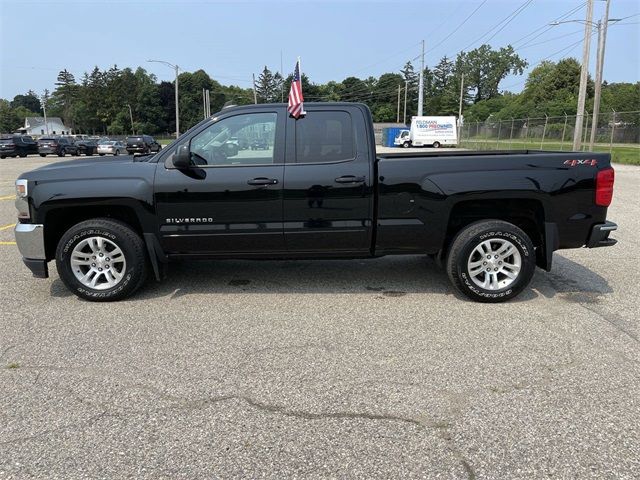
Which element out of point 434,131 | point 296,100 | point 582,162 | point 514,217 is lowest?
point 514,217

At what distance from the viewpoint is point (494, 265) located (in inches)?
196

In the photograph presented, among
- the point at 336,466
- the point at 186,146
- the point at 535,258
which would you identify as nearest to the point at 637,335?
the point at 535,258

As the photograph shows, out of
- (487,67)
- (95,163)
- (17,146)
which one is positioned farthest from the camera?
(487,67)

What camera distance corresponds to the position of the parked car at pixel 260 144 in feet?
16.3

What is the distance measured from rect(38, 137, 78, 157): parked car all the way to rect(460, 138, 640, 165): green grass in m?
33.5

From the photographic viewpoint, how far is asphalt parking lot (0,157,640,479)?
8.71 feet

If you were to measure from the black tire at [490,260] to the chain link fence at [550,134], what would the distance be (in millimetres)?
28079

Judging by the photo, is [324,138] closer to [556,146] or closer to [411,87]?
[556,146]

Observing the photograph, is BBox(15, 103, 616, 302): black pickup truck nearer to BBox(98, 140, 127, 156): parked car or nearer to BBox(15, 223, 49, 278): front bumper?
BBox(15, 223, 49, 278): front bumper

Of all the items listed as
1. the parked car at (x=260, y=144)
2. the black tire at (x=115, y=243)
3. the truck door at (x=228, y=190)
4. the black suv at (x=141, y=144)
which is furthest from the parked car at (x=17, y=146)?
the parked car at (x=260, y=144)

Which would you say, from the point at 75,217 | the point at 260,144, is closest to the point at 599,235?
the point at 260,144

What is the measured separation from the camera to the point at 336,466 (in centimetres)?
259

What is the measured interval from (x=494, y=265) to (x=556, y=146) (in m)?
33.9

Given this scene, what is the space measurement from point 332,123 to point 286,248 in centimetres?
131
